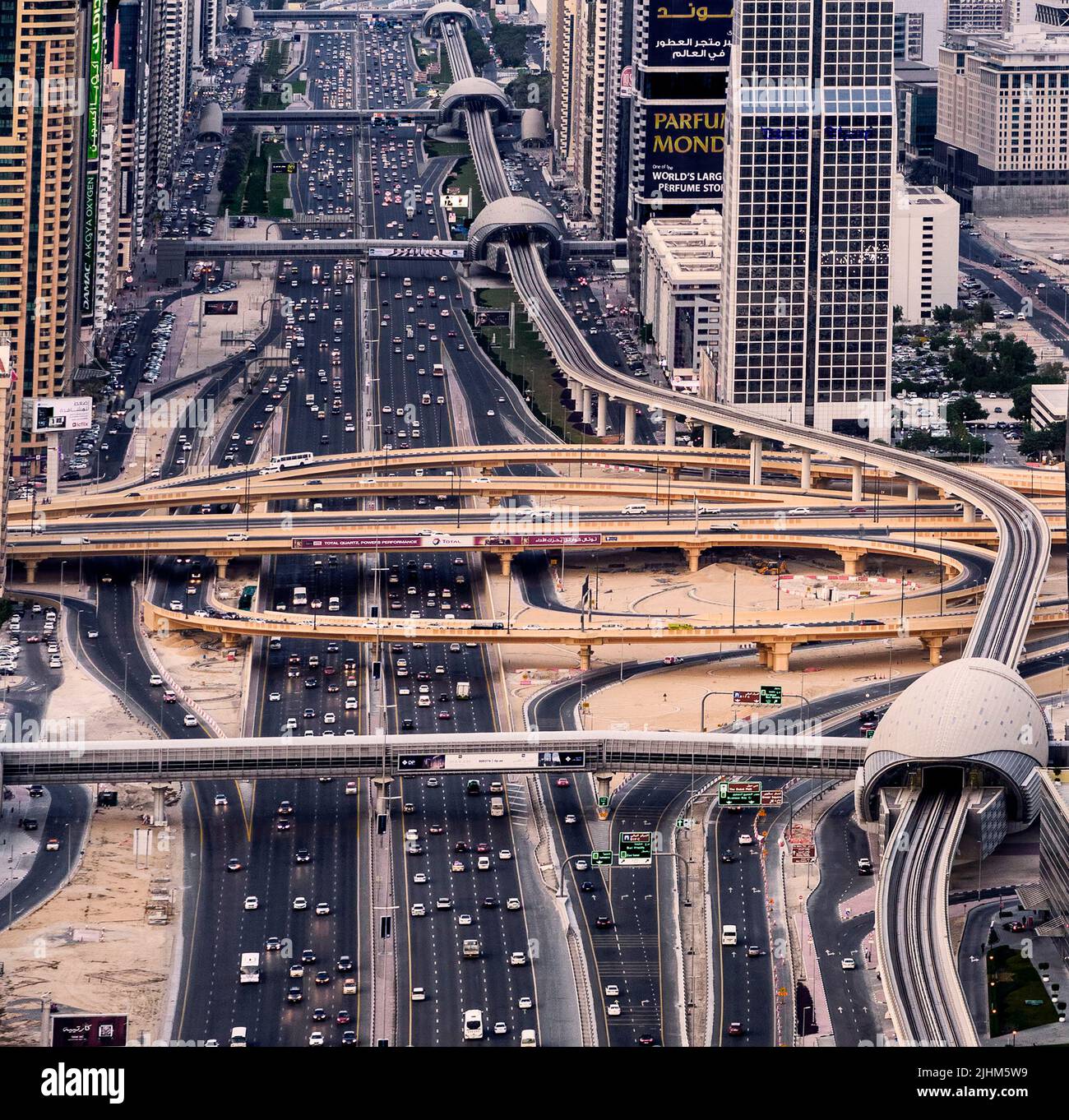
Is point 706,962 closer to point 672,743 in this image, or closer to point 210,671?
point 672,743

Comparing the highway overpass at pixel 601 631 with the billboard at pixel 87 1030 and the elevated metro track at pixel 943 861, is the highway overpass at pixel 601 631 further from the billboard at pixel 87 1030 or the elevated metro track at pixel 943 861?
the billboard at pixel 87 1030

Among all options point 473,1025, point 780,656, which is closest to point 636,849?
point 473,1025

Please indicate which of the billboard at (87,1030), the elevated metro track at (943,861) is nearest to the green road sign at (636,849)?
the elevated metro track at (943,861)

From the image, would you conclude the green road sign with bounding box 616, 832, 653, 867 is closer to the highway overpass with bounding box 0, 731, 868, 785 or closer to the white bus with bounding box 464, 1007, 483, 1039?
the highway overpass with bounding box 0, 731, 868, 785

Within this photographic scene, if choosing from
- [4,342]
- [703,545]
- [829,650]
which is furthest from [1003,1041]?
[4,342]

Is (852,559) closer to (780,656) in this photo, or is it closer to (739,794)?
(780,656)
